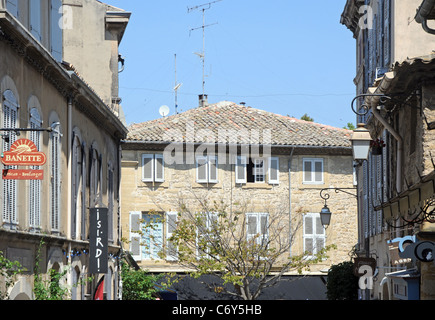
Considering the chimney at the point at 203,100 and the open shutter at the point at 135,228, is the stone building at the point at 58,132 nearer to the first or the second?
the open shutter at the point at 135,228

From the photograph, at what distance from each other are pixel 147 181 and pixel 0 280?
83.9 ft

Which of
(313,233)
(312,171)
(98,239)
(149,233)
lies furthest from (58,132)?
(312,171)

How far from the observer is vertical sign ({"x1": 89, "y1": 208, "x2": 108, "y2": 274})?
74.6ft

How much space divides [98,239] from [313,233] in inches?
742

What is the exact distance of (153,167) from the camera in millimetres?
40125

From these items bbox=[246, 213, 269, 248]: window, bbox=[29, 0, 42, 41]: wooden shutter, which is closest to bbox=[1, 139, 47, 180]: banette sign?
bbox=[29, 0, 42, 41]: wooden shutter

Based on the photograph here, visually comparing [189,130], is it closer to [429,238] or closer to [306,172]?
[306,172]

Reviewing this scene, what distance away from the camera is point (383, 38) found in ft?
78.9

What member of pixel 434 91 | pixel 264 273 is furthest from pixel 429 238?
pixel 264 273

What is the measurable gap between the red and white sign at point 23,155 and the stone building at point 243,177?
2582 cm

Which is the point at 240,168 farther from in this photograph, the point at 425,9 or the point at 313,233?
the point at 425,9

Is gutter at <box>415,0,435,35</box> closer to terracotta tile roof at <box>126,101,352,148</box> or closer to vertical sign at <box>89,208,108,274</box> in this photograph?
vertical sign at <box>89,208,108,274</box>

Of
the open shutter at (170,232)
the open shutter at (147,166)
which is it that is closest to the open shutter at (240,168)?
the open shutter at (170,232)
